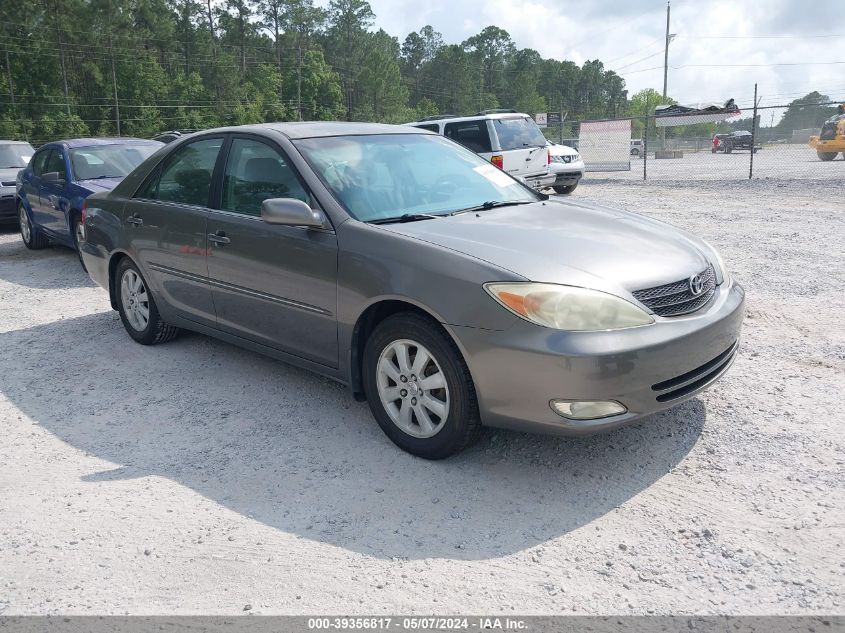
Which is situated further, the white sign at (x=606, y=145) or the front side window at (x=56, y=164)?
the white sign at (x=606, y=145)

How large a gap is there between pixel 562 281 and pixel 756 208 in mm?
11100

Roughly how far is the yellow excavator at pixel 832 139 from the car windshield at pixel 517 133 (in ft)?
60.6

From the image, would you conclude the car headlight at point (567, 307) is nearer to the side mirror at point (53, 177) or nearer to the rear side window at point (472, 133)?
the side mirror at point (53, 177)

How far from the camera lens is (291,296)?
4172 mm

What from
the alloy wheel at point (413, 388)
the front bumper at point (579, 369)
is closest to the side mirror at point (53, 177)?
the alloy wheel at point (413, 388)

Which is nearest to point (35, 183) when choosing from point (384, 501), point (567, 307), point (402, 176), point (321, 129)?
point (321, 129)

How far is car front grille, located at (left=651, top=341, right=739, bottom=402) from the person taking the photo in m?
3.33

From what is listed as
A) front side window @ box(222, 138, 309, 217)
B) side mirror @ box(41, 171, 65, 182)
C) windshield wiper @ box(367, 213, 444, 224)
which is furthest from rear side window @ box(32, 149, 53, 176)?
windshield wiper @ box(367, 213, 444, 224)

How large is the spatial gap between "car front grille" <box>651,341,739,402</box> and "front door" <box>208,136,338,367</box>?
5.61ft

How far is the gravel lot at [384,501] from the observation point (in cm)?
268

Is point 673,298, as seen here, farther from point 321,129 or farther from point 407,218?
point 321,129

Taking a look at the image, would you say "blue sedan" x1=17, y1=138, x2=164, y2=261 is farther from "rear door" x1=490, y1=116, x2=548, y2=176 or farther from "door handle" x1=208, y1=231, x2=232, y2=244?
"rear door" x1=490, y1=116, x2=548, y2=176

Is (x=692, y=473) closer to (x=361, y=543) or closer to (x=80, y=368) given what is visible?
(x=361, y=543)

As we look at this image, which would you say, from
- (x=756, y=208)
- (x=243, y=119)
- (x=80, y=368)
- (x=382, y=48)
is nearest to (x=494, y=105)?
(x=382, y=48)
